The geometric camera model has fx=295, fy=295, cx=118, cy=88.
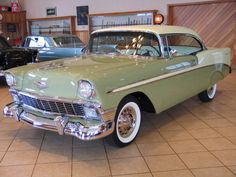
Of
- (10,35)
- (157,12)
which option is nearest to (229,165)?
(157,12)

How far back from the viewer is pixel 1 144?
3.75 metres

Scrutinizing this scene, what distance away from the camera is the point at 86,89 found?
3.08 metres

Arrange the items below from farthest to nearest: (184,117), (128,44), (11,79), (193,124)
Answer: (184,117)
(193,124)
(128,44)
(11,79)

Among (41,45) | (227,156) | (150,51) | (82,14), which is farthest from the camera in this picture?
(82,14)

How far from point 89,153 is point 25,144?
891 millimetres

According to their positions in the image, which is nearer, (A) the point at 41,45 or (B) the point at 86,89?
(B) the point at 86,89

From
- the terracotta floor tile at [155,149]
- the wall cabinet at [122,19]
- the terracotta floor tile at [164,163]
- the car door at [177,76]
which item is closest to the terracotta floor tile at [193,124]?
the car door at [177,76]

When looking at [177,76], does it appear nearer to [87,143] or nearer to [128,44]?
[128,44]

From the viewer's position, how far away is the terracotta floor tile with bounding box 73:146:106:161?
3340 millimetres

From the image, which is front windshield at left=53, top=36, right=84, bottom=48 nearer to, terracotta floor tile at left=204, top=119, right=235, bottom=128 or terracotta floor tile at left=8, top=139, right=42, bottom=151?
terracotta floor tile at left=8, top=139, right=42, bottom=151

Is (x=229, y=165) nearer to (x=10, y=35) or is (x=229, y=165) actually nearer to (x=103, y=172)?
(x=103, y=172)

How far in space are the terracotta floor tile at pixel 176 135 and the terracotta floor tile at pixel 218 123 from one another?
1.77 ft

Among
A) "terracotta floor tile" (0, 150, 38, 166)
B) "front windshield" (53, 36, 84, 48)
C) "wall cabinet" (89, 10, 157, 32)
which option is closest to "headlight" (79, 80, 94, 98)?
"terracotta floor tile" (0, 150, 38, 166)

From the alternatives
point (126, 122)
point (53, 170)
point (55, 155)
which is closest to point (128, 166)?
point (126, 122)
